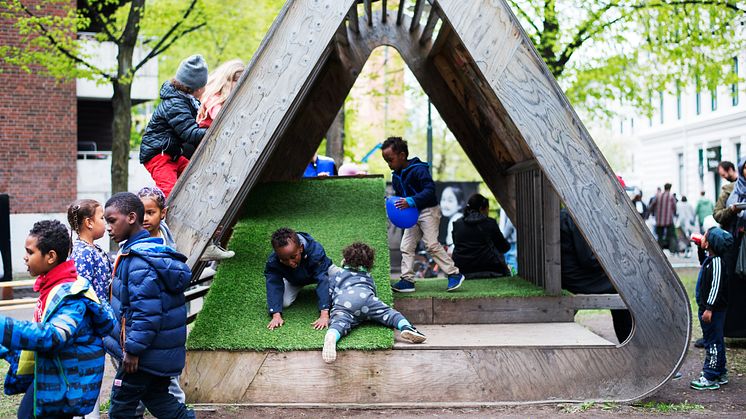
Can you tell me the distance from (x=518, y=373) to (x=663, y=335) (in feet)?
4.08

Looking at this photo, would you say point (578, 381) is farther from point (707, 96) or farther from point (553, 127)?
point (707, 96)

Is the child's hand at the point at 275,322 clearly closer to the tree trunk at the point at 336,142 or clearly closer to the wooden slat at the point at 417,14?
the wooden slat at the point at 417,14

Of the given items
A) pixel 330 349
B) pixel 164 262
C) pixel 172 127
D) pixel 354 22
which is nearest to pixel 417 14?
pixel 354 22

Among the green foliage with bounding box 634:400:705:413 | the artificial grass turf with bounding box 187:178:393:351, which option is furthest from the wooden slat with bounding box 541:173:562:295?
the green foliage with bounding box 634:400:705:413

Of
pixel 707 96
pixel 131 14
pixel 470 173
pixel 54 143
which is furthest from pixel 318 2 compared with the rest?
pixel 470 173

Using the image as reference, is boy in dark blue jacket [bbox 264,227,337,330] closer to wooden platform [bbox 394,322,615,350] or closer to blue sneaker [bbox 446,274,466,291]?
wooden platform [bbox 394,322,615,350]

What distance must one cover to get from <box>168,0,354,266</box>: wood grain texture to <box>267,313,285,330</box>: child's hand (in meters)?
0.87

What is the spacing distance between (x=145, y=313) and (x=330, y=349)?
1.84 metres

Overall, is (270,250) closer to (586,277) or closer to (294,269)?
(294,269)

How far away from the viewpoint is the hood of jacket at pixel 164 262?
4992 mm

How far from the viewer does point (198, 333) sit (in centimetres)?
665

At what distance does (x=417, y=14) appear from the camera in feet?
29.8

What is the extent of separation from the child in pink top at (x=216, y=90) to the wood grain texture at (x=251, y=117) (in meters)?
1.25

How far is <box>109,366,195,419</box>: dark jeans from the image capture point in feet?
16.7
